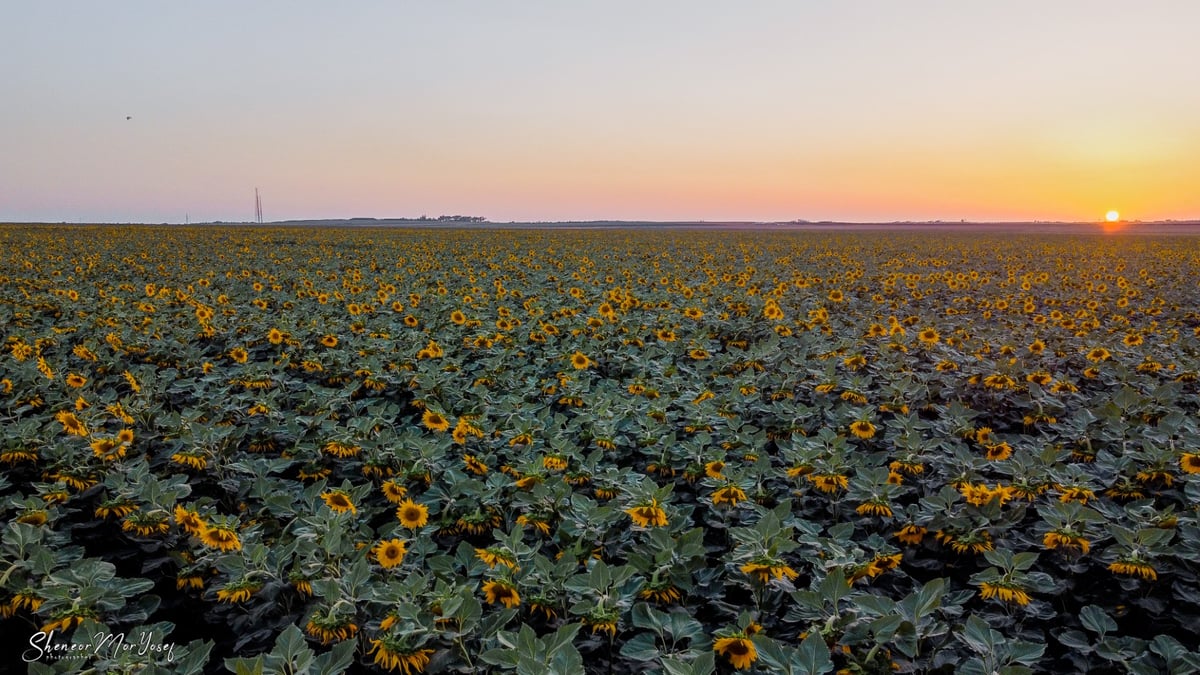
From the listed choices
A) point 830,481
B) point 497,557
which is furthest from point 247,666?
point 830,481

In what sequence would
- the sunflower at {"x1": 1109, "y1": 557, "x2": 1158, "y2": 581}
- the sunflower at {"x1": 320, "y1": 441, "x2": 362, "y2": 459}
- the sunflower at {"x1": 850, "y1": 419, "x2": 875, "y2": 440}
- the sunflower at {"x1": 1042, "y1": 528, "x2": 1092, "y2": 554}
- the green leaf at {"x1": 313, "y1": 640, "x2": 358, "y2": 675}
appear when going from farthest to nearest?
the sunflower at {"x1": 850, "y1": 419, "x2": 875, "y2": 440} → the sunflower at {"x1": 320, "y1": 441, "x2": 362, "y2": 459} → the sunflower at {"x1": 1042, "y1": 528, "x2": 1092, "y2": 554} → the sunflower at {"x1": 1109, "y1": 557, "x2": 1158, "y2": 581} → the green leaf at {"x1": 313, "y1": 640, "x2": 358, "y2": 675}

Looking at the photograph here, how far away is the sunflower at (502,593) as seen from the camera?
6.00ft

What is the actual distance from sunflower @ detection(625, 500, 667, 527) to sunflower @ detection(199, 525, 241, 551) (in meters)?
1.28

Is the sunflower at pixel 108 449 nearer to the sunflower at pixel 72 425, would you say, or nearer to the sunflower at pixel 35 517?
the sunflower at pixel 72 425

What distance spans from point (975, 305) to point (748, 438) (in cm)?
698

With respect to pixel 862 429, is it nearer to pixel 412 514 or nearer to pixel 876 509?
pixel 876 509

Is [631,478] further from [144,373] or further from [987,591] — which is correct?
[144,373]

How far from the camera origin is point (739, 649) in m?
1.67

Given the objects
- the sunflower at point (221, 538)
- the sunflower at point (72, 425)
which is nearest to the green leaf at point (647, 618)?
the sunflower at point (221, 538)

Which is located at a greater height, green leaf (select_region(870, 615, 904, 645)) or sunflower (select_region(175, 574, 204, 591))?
green leaf (select_region(870, 615, 904, 645))

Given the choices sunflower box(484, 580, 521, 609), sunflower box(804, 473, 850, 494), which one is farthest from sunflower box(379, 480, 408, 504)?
sunflower box(804, 473, 850, 494)

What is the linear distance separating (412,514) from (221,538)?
60 cm

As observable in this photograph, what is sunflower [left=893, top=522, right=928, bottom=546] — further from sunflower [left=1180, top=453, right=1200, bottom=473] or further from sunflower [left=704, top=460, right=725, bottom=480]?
sunflower [left=1180, top=453, right=1200, bottom=473]

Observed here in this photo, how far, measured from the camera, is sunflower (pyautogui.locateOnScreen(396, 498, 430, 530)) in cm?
233
